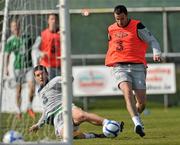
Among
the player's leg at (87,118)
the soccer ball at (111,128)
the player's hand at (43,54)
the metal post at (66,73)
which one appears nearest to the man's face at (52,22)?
the player's hand at (43,54)

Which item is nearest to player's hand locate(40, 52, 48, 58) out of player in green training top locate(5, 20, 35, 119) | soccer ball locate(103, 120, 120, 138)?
player in green training top locate(5, 20, 35, 119)

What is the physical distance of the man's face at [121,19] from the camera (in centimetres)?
1137

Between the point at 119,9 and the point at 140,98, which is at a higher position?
the point at 119,9

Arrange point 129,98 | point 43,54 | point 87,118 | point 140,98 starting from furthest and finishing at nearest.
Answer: point 43,54 → point 140,98 → point 129,98 → point 87,118

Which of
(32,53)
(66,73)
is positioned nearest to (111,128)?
(66,73)

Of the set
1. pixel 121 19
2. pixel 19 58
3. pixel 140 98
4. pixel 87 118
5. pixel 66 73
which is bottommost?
pixel 87 118

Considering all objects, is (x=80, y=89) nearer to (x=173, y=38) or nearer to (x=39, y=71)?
(x=173, y=38)

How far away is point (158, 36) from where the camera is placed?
22.2 meters

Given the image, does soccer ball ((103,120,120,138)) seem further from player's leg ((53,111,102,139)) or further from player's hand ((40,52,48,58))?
player's hand ((40,52,48,58))

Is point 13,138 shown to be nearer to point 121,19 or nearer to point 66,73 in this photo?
point 66,73

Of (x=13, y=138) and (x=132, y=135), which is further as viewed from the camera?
(x=132, y=135)

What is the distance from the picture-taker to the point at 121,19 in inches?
451

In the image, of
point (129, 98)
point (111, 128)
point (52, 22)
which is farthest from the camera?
point (52, 22)

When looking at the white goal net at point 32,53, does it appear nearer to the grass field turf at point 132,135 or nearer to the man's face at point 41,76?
the grass field turf at point 132,135
